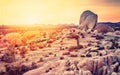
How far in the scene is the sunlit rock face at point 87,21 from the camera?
2488 centimetres

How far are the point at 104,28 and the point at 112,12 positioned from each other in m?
2.29

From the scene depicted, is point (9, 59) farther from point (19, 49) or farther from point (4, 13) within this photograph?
point (4, 13)

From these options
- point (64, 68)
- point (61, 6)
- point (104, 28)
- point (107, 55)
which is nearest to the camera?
point (64, 68)

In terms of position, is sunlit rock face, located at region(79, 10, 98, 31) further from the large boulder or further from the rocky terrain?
the large boulder

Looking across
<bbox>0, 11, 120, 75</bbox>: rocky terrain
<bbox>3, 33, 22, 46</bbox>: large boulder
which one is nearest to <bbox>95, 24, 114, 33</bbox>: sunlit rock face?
<bbox>0, 11, 120, 75</bbox>: rocky terrain

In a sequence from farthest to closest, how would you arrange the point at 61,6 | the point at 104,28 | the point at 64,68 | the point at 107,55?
the point at 104,28
the point at 61,6
the point at 107,55
the point at 64,68

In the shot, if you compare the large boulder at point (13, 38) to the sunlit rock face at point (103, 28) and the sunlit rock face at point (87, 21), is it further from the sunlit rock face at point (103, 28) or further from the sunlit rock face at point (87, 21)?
the sunlit rock face at point (103, 28)

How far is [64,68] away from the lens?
2030cm

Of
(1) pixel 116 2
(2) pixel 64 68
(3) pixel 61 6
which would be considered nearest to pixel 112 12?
(1) pixel 116 2

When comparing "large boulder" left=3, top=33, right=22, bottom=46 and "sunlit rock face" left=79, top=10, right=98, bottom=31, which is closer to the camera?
"large boulder" left=3, top=33, right=22, bottom=46

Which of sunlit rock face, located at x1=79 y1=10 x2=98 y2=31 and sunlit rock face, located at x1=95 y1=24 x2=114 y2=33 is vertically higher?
sunlit rock face, located at x1=79 y1=10 x2=98 y2=31

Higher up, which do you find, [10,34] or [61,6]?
[61,6]

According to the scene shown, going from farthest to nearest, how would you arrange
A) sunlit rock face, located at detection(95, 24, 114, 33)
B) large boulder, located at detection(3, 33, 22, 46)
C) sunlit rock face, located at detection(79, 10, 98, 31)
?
1. sunlit rock face, located at detection(95, 24, 114, 33)
2. sunlit rock face, located at detection(79, 10, 98, 31)
3. large boulder, located at detection(3, 33, 22, 46)

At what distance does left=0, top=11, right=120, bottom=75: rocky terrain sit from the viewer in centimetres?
2064
